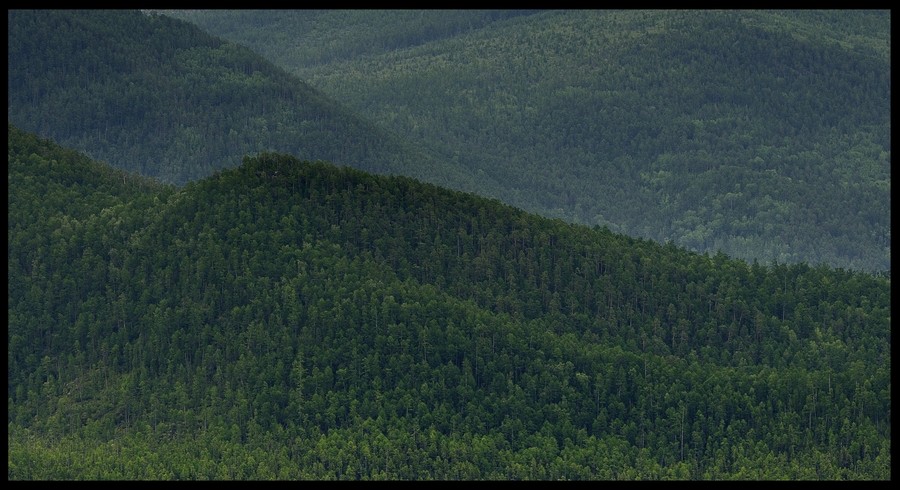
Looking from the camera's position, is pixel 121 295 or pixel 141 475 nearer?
pixel 141 475

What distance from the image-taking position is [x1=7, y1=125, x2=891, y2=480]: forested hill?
4973 inches

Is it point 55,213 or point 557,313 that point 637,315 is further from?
point 55,213

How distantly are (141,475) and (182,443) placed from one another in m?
5.70

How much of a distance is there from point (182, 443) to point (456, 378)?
15515 millimetres

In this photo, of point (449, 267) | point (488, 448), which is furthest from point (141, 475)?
point (449, 267)

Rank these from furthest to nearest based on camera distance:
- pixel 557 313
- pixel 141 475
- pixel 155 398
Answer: pixel 557 313
pixel 155 398
pixel 141 475

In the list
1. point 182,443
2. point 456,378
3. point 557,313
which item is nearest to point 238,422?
point 182,443

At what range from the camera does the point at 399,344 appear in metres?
132

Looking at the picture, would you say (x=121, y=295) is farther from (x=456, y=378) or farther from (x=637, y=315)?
(x=637, y=315)

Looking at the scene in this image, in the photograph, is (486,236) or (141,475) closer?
(141,475)

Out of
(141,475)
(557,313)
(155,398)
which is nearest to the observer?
(141,475)

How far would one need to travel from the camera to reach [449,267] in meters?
143

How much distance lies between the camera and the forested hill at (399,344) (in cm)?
12631

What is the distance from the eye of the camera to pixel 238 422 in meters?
129
